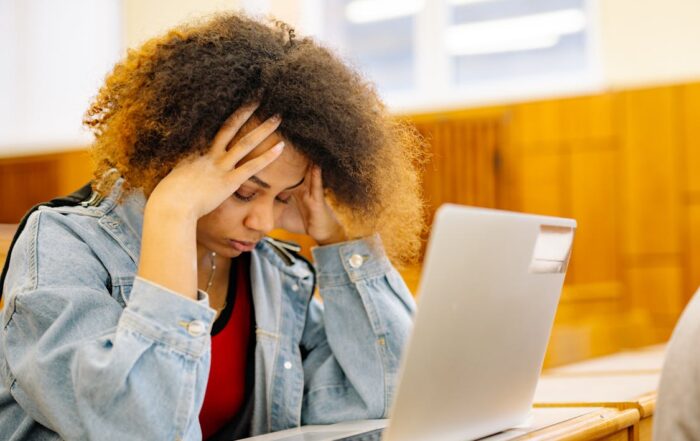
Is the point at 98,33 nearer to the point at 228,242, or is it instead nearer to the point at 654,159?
the point at 654,159

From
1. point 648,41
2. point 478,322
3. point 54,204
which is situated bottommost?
point 478,322

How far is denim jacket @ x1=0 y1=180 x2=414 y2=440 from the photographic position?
39.0 inches

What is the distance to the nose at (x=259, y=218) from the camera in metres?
1.24

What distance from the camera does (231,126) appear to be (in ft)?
3.90

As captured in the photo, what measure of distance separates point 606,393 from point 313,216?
1.85 feet

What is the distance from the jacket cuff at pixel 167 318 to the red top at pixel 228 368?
291 millimetres

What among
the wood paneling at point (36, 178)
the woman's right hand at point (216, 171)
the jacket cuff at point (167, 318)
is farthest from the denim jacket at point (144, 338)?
the wood paneling at point (36, 178)

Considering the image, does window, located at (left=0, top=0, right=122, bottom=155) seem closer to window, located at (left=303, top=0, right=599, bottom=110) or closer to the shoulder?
window, located at (left=303, top=0, right=599, bottom=110)

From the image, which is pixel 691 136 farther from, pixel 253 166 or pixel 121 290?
pixel 121 290

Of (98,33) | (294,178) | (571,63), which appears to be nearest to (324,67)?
(294,178)

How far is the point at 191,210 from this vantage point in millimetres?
1090

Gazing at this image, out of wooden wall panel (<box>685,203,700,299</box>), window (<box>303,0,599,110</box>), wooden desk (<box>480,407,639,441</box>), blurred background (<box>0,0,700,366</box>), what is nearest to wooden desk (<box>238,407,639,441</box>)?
wooden desk (<box>480,407,639,441</box>)

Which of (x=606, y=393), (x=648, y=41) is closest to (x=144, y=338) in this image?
(x=606, y=393)

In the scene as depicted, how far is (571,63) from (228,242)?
12.6 feet
